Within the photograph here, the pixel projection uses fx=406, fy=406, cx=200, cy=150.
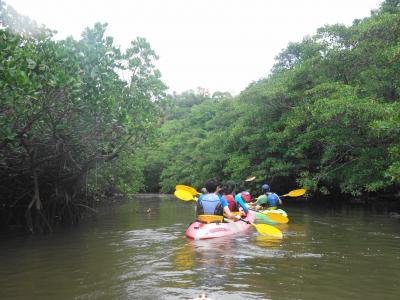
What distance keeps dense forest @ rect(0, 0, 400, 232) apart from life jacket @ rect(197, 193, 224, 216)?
280cm

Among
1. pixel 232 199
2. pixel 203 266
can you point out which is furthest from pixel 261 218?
pixel 203 266

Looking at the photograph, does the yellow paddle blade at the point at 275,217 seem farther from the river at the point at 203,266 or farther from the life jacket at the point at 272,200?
the river at the point at 203,266

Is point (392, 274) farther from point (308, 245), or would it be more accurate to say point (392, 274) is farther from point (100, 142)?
point (100, 142)

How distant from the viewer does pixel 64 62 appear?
7.88m

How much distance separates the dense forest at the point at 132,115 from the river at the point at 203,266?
6.85ft

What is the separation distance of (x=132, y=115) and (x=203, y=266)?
19.7 ft

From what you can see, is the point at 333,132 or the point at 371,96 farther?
the point at 333,132

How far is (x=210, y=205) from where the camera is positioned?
8.00m

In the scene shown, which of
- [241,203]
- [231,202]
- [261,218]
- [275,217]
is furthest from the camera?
[261,218]

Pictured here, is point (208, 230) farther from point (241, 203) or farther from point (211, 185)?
point (241, 203)

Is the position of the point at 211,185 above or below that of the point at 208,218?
above

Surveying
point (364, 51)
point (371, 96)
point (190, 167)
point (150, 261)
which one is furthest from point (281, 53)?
point (150, 261)

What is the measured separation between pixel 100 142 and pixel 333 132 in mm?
7892

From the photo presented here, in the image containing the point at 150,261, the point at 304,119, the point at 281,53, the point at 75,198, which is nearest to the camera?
the point at 150,261
